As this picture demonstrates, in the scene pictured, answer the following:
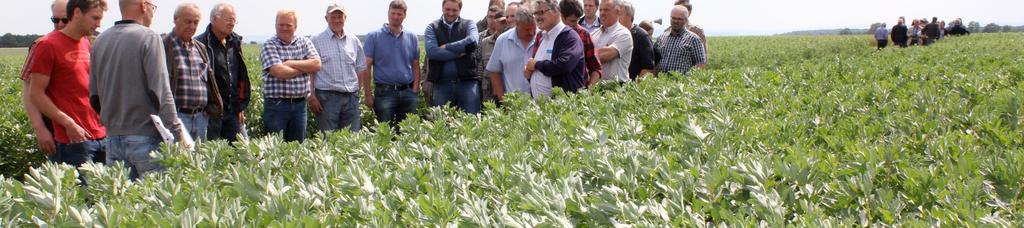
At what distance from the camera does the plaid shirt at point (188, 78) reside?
5387 millimetres

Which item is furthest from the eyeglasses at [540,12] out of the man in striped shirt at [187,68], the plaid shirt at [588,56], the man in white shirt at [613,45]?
the man in striped shirt at [187,68]

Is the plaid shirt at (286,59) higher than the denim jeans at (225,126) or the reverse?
higher

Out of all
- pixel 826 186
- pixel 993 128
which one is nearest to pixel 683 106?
pixel 993 128

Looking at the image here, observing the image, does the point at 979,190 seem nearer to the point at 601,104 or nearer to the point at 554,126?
the point at 554,126

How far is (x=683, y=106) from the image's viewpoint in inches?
186

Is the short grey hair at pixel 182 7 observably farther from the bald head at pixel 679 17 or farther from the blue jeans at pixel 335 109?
the bald head at pixel 679 17

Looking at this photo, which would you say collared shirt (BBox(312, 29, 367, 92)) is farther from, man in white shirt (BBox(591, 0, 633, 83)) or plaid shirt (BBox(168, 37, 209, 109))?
man in white shirt (BBox(591, 0, 633, 83))

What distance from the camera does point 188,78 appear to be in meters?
5.45

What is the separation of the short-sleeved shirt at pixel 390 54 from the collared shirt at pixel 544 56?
1640 millimetres

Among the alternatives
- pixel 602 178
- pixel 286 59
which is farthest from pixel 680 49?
pixel 602 178

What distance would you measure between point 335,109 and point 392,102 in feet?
2.79

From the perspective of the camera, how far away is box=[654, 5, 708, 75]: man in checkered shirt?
9284 mm

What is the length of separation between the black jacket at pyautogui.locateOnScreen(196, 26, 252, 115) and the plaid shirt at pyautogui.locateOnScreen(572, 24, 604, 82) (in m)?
2.79

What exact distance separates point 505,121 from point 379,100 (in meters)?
4.05
